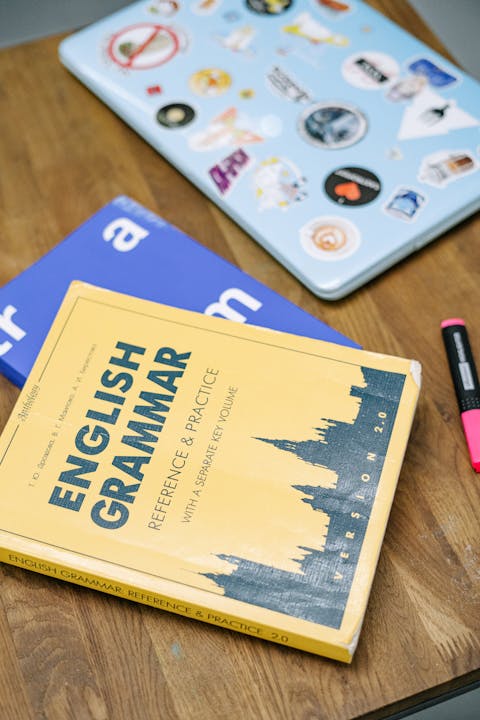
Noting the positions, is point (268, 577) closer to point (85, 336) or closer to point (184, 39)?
A: point (85, 336)

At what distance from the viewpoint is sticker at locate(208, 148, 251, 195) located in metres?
0.93

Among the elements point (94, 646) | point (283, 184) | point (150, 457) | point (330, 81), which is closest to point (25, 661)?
point (94, 646)

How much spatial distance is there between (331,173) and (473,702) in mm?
561

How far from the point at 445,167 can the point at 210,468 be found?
43cm

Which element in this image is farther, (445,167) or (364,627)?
(445,167)

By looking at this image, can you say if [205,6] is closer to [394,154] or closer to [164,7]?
[164,7]

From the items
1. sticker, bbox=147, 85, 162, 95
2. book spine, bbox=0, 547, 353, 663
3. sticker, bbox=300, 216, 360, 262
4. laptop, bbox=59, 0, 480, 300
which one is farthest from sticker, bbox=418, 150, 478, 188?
book spine, bbox=0, 547, 353, 663

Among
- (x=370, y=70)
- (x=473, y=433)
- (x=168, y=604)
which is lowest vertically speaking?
(x=168, y=604)

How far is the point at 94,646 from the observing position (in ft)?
2.33

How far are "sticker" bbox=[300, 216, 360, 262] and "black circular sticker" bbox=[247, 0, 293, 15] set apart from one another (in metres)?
0.34

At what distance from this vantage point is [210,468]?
0.72 metres

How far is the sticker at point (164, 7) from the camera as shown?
107 centimetres

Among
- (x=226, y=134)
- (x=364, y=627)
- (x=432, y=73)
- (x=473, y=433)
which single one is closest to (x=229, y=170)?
(x=226, y=134)

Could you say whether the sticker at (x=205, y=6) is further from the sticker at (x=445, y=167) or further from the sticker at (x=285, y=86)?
the sticker at (x=445, y=167)
